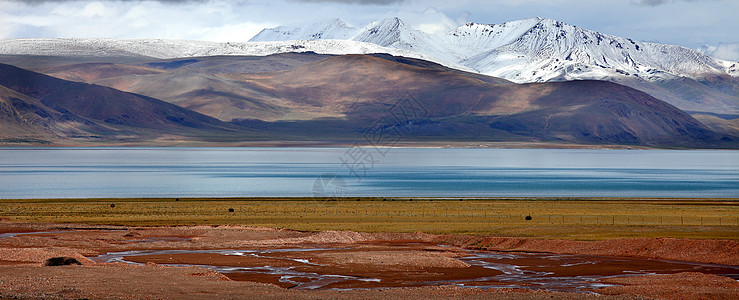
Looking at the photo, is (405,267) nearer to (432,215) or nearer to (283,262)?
(283,262)

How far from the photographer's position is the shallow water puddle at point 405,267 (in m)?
33.7

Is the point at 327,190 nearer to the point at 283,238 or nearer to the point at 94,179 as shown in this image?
the point at 94,179

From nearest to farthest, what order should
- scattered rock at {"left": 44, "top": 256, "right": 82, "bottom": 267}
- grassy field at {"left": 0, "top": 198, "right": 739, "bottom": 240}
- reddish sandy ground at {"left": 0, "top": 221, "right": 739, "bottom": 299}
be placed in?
reddish sandy ground at {"left": 0, "top": 221, "right": 739, "bottom": 299} → scattered rock at {"left": 44, "top": 256, "right": 82, "bottom": 267} → grassy field at {"left": 0, "top": 198, "right": 739, "bottom": 240}

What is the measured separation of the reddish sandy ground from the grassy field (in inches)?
220

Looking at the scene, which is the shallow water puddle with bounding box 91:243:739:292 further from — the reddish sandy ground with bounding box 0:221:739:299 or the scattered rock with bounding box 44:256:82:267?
the scattered rock with bounding box 44:256:82:267

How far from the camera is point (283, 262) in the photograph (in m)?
39.8

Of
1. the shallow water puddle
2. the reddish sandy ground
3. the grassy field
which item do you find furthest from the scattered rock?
the grassy field

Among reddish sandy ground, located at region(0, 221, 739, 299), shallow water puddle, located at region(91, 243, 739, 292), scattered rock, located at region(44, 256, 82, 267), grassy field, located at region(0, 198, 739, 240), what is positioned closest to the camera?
reddish sandy ground, located at region(0, 221, 739, 299)

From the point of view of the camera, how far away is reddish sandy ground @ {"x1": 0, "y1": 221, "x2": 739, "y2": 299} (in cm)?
2900

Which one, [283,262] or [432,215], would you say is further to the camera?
[432,215]

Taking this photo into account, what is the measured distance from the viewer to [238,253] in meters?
43.4

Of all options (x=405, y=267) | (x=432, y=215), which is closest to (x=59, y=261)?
(x=405, y=267)

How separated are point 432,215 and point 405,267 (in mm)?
31332

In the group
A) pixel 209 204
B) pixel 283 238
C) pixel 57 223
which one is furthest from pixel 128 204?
pixel 283 238
